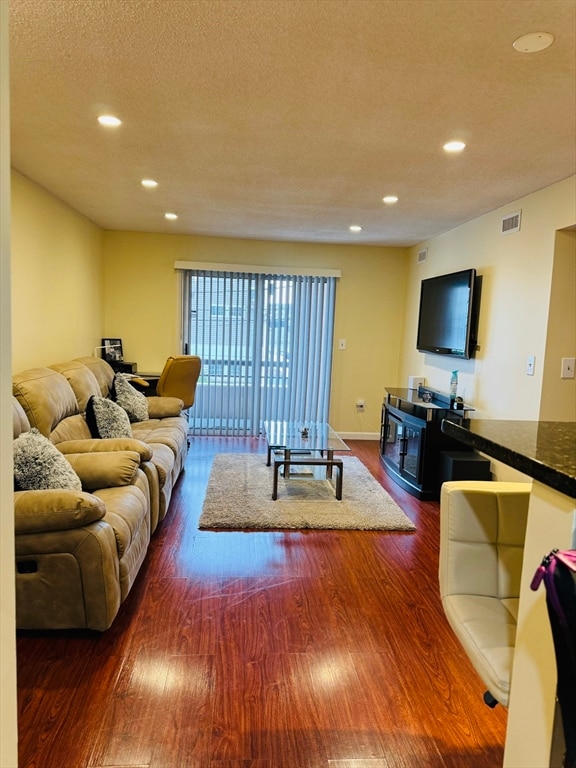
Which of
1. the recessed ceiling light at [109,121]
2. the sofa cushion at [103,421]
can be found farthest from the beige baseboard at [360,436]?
the recessed ceiling light at [109,121]

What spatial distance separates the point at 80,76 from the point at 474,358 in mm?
3487

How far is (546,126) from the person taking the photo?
7.62 ft

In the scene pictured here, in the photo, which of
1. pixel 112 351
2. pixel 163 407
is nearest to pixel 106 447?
pixel 163 407

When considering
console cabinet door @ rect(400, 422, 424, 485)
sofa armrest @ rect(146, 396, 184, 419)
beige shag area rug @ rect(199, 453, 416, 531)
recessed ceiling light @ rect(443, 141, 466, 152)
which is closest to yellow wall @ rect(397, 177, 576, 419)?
console cabinet door @ rect(400, 422, 424, 485)

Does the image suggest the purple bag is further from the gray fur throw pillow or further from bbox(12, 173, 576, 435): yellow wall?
bbox(12, 173, 576, 435): yellow wall

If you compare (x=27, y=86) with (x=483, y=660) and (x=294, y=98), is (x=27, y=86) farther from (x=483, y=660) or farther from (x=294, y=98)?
(x=483, y=660)

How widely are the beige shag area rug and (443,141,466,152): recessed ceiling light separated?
2.45m

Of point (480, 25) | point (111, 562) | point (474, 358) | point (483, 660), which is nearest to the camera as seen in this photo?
point (483, 660)

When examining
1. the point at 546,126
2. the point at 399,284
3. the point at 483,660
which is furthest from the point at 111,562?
the point at 399,284

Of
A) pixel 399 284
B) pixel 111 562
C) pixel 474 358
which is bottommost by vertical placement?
pixel 111 562

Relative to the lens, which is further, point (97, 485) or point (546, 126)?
point (97, 485)

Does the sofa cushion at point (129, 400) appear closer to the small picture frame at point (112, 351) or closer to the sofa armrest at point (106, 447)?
the small picture frame at point (112, 351)

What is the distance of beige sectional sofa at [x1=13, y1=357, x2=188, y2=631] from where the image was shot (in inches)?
76.1

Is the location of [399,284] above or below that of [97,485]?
above
